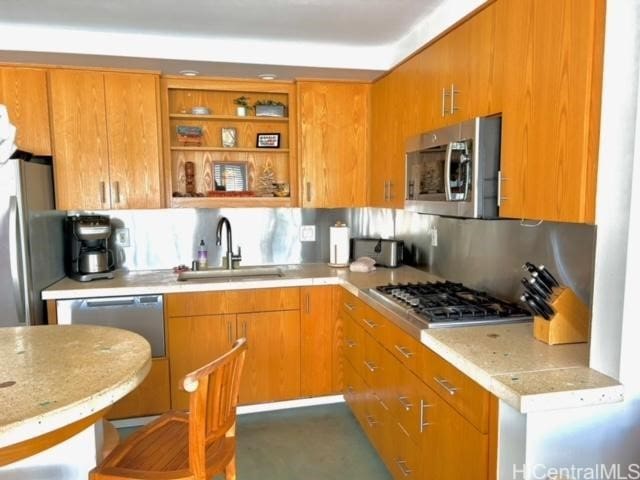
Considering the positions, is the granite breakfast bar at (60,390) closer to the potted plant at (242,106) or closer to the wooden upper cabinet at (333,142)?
the wooden upper cabinet at (333,142)

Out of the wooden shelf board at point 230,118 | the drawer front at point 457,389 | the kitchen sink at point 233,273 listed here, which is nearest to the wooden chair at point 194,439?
the drawer front at point 457,389

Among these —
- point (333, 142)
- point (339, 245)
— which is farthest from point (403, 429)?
point (333, 142)

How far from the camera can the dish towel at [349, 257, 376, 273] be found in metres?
3.10

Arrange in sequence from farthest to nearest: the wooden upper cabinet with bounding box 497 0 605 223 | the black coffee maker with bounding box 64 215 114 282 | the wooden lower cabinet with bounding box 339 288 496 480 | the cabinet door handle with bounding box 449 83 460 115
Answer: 1. the black coffee maker with bounding box 64 215 114 282
2. the cabinet door handle with bounding box 449 83 460 115
3. the wooden lower cabinet with bounding box 339 288 496 480
4. the wooden upper cabinet with bounding box 497 0 605 223

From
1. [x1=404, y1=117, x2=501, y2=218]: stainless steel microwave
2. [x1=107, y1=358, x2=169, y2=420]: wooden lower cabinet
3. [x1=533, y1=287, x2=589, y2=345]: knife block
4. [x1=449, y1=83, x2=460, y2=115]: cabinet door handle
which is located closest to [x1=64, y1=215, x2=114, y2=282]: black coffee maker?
[x1=107, y1=358, x2=169, y2=420]: wooden lower cabinet

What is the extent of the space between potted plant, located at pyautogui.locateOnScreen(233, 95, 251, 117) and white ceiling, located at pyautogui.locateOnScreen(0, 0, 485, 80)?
0.28m

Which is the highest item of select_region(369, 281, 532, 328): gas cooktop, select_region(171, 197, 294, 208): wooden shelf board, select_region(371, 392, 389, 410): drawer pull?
select_region(171, 197, 294, 208): wooden shelf board

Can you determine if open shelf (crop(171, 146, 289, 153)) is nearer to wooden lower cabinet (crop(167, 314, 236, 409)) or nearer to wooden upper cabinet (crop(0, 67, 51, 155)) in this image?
wooden upper cabinet (crop(0, 67, 51, 155))

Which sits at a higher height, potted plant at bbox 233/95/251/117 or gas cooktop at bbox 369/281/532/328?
potted plant at bbox 233/95/251/117

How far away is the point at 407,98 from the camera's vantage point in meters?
2.60

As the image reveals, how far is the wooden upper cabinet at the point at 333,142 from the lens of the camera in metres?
3.16

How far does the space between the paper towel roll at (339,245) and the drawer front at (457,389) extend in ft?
5.15

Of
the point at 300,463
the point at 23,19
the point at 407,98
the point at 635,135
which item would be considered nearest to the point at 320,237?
the point at 407,98

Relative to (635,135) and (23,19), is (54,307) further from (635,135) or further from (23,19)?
(635,135)
